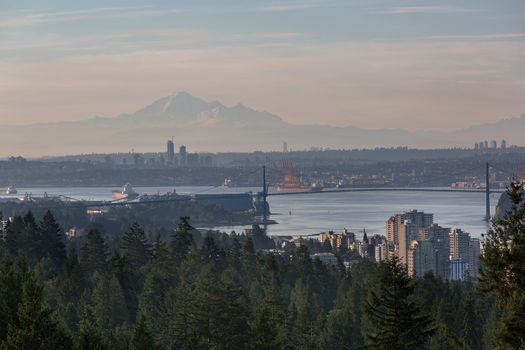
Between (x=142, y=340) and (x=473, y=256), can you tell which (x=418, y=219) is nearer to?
(x=473, y=256)

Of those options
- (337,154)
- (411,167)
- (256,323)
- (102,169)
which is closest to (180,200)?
(411,167)

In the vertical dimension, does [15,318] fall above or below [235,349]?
above

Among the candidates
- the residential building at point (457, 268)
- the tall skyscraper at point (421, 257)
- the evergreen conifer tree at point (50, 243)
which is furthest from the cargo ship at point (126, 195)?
the evergreen conifer tree at point (50, 243)

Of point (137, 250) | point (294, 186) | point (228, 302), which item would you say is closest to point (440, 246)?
point (137, 250)

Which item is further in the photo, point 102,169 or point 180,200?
point 102,169

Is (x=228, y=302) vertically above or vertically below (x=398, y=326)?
below

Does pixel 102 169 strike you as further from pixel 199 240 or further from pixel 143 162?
pixel 199 240

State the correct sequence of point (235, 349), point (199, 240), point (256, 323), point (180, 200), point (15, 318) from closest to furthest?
point (15, 318) → point (256, 323) → point (235, 349) → point (199, 240) → point (180, 200)

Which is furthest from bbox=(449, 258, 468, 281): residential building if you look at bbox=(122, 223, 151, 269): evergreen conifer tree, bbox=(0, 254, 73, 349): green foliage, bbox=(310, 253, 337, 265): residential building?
bbox=(0, 254, 73, 349): green foliage
